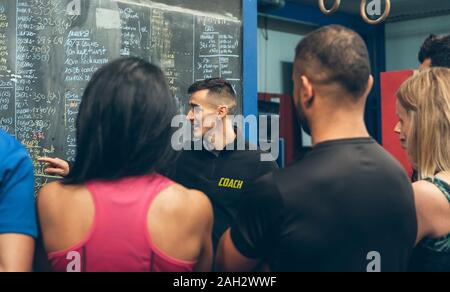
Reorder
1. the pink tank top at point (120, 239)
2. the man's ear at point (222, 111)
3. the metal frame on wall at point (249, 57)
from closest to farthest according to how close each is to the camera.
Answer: the pink tank top at point (120, 239)
the man's ear at point (222, 111)
the metal frame on wall at point (249, 57)

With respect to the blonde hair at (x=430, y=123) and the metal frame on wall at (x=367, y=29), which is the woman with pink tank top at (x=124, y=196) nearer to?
the blonde hair at (x=430, y=123)

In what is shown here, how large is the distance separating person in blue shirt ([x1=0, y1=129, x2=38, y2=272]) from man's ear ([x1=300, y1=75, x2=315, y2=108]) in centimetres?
63

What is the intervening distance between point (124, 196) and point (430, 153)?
84cm

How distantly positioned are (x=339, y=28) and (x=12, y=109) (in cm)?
179

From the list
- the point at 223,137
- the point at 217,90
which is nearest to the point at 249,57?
the point at 217,90

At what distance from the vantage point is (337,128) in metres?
1.48

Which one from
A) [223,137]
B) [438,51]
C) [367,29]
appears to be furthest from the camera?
[367,29]

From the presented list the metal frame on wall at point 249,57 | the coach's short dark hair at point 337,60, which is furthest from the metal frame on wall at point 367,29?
the coach's short dark hair at point 337,60

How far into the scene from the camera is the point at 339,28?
1522 mm

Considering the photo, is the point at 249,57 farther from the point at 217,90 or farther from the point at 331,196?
the point at 331,196

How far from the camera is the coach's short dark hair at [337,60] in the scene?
58.4 inches

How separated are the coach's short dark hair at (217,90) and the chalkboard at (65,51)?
0.72 feet

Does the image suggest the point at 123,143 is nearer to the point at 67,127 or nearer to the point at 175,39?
the point at 67,127

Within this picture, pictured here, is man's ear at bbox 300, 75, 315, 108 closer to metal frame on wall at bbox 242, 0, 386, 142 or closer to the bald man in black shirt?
the bald man in black shirt
